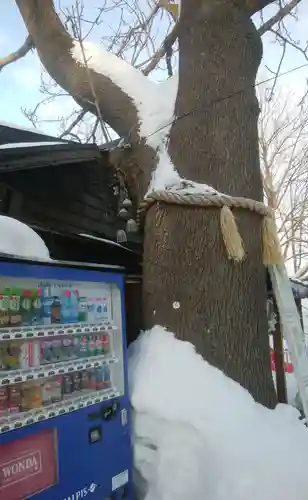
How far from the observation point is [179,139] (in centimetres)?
387

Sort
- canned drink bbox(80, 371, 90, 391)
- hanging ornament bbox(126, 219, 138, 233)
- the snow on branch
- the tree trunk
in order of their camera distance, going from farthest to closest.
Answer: hanging ornament bbox(126, 219, 138, 233)
the snow on branch
the tree trunk
canned drink bbox(80, 371, 90, 391)

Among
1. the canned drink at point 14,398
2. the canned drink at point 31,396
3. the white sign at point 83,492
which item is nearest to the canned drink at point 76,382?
the canned drink at point 31,396

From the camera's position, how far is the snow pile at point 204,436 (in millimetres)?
2820

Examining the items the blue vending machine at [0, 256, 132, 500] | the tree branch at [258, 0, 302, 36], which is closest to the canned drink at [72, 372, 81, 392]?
the blue vending machine at [0, 256, 132, 500]

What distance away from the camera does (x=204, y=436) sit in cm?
291

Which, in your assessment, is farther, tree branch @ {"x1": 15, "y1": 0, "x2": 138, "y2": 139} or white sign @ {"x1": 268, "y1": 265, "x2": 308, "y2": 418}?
tree branch @ {"x1": 15, "y1": 0, "x2": 138, "y2": 139}

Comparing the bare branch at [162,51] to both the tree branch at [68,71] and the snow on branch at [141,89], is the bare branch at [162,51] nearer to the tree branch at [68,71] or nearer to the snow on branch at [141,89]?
the snow on branch at [141,89]

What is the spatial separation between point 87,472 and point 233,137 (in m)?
2.75

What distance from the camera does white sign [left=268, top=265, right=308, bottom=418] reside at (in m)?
3.81

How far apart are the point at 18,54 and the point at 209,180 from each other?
143 inches

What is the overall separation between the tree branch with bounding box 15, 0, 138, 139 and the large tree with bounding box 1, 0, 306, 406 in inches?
0.6

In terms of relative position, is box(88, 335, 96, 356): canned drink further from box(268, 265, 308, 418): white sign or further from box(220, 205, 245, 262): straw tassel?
box(268, 265, 308, 418): white sign

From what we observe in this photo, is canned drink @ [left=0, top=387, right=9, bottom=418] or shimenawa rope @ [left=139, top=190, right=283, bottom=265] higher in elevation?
shimenawa rope @ [left=139, top=190, right=283, bottom=265]

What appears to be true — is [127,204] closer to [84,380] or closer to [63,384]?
[84,380]
